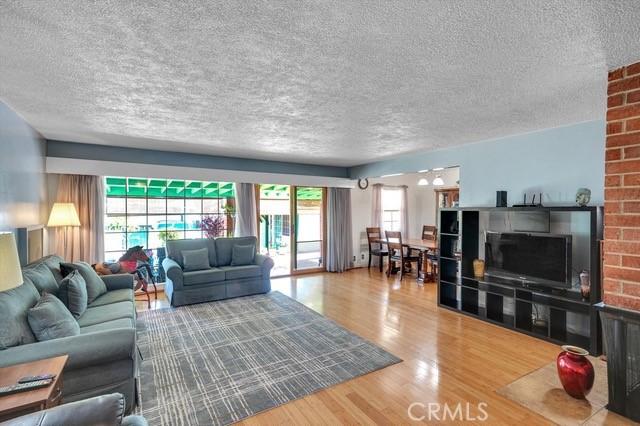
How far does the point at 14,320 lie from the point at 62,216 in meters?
2.74

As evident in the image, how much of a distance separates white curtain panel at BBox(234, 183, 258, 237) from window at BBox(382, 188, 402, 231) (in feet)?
12.1

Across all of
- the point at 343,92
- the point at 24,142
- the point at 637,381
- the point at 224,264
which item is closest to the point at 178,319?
the point at 224,264

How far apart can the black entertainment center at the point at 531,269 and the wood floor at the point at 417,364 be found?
0.30 metres

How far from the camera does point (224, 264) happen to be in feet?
18.2

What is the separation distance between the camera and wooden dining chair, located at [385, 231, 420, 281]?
21.3 ft

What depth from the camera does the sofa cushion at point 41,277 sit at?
105 inches

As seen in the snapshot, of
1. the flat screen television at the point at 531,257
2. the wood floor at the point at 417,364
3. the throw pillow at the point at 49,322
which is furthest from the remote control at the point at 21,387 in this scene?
the flat screen television at the point at 531,257

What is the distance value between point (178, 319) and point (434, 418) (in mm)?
3383

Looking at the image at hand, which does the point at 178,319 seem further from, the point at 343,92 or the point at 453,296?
the point at 453,296

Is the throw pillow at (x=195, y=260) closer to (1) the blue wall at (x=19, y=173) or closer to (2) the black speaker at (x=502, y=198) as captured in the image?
(1) the blue wall at (x=19, y=173)

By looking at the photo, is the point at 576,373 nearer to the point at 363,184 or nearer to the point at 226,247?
the point at 226,247

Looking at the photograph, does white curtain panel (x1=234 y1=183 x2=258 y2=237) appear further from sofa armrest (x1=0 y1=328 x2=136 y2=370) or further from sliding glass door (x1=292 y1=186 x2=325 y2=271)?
sofa armrest (x1=0 y1=328 x2=136 y2=370)

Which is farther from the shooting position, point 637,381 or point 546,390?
point 546,390

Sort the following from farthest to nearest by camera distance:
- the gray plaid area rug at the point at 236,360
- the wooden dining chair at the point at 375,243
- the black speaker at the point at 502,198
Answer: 1. the wooden dining chair at the point at 375,243
2. the black speaker at the point at 502,198
3. the gray plaid area rug at the point at 236,360
